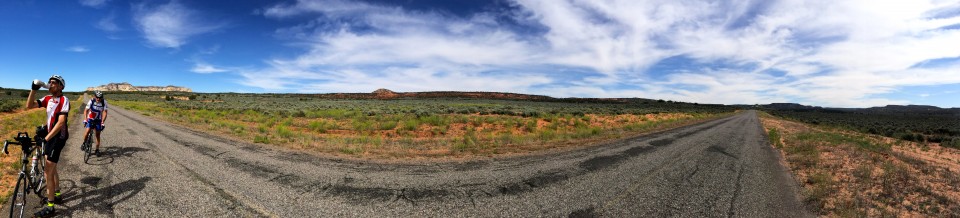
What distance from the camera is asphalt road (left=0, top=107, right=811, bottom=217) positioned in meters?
5.92

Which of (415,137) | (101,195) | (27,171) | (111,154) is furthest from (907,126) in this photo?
(111,154)

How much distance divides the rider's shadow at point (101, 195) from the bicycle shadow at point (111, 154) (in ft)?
7.65

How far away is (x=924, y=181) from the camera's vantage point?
9.89m

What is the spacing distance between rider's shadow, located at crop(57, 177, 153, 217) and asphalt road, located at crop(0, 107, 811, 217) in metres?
0.02

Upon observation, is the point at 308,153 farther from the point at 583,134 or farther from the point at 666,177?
the point at 583,134

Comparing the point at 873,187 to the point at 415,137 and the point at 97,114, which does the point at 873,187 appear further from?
the point at 97,114

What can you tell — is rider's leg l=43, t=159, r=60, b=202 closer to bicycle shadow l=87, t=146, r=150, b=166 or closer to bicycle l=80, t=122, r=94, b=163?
bicycle shadow l=87, t=146, r=150, b=166

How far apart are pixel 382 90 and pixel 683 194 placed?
161 m

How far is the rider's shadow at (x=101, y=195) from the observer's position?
561cm

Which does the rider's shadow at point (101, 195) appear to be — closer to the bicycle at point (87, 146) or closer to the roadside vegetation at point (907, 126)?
the bicycle at point (87, 146)

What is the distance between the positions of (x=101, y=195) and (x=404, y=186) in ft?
16.9

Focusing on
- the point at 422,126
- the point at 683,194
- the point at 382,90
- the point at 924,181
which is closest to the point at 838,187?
the point at 924,181

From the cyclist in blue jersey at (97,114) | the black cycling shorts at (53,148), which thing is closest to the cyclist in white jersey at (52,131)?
Result: the black cycling shorts at (53,148)

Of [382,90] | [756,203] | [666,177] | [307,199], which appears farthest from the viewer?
[382,90]
